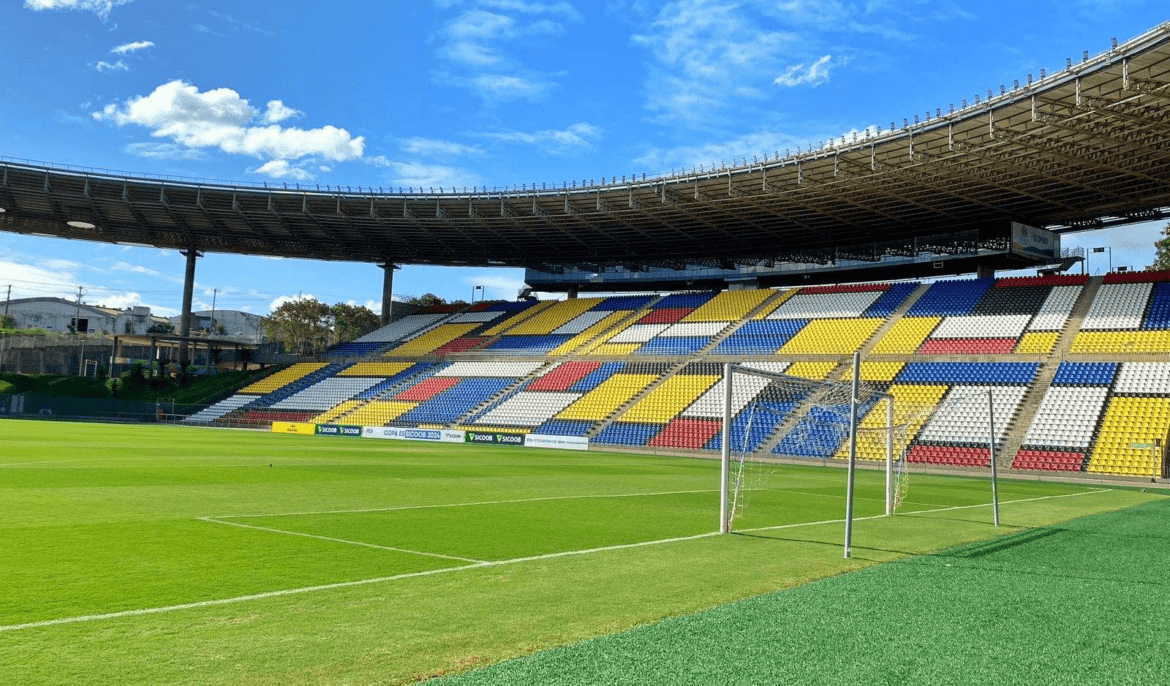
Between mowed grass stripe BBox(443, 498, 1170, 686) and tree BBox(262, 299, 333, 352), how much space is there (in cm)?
8615

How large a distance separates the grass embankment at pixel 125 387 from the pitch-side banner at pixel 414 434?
20.3 meters

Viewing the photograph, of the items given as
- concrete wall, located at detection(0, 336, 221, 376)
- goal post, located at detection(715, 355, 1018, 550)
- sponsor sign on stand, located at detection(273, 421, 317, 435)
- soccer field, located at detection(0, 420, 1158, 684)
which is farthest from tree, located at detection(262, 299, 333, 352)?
soccer field, located at detection(0, 420, 1158, 684)

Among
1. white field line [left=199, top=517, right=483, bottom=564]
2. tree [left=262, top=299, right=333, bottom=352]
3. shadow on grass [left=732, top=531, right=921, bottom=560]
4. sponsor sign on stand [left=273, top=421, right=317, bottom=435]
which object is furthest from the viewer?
tree [left=262, top=299, right=333, bottom=352]

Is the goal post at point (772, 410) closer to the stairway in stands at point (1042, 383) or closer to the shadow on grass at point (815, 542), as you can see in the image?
the shadow on grass at point (815, 542)

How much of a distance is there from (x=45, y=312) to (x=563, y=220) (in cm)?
9625

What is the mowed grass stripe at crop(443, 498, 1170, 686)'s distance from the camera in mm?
5355

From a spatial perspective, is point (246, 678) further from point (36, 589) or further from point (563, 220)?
point (563, 220)

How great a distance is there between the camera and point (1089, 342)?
121ft

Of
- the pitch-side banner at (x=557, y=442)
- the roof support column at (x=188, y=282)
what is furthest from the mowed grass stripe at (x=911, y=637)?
the roof support column at (x=188, y=282)

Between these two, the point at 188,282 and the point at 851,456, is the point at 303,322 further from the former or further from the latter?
the point at 851,456

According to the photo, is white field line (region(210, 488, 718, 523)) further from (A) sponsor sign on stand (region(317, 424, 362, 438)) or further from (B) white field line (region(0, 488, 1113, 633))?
(A) sponsor sign on stand (region(317, 424, 362, 438))

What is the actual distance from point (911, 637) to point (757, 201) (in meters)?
40.8

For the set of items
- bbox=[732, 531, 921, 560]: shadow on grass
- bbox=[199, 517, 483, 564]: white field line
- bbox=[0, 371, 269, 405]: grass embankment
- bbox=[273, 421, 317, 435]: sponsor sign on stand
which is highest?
bbox=[0, 371, 269, 405]: grass embankment

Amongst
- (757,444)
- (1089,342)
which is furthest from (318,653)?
(1089,342)
